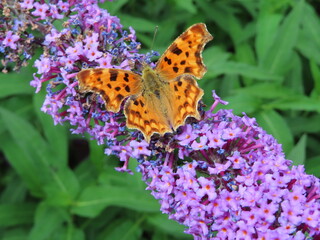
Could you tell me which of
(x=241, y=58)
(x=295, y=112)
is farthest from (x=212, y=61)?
(x=295, y=112)

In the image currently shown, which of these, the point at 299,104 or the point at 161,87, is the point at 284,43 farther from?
the point at 161,87

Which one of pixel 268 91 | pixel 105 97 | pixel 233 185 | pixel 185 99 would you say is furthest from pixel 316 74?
pixel 105 97

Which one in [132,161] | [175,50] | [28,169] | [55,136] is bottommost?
[28,169]

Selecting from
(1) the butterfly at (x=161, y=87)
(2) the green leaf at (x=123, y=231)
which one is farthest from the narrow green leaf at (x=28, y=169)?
(1) the butterfly at (x=161, y=87)

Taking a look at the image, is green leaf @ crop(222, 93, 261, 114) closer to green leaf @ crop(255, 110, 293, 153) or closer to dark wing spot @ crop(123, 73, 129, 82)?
green leaf @ crop(255, 110, 293, 153)

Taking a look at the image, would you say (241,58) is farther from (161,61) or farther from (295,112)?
(161,61)

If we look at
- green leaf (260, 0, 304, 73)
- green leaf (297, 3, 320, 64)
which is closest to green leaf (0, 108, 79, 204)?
green leaf (260, 0, 304, 73)
